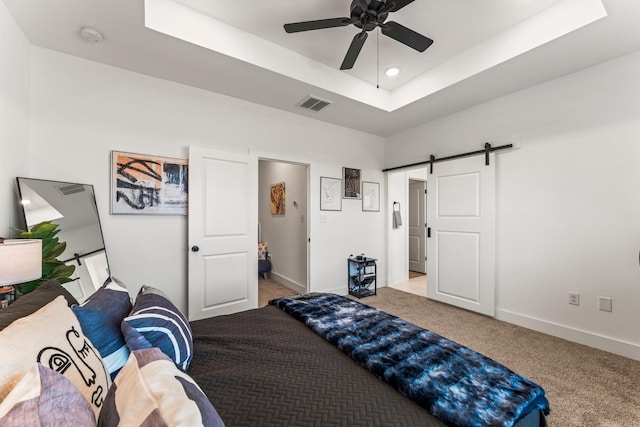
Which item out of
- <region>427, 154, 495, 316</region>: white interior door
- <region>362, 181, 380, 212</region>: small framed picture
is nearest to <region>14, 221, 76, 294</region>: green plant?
<region>362, 181, 380, 212</region>: small framed picture

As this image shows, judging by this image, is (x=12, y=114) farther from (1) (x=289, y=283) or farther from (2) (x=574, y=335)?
(2) (x=574, y=335)

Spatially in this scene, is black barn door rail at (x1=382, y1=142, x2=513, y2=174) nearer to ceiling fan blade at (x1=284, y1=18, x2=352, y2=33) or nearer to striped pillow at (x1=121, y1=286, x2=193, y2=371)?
ceiling fan blade at (x1=284, y1=18, x2=352, y2=33)

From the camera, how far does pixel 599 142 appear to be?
2.63 metres

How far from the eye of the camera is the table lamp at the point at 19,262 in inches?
48.7

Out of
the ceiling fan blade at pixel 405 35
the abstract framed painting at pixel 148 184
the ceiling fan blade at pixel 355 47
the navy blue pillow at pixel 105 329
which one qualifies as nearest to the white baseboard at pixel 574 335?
the ceiling fan blade at pixel 405 35

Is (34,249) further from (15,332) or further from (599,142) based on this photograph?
(599,142)

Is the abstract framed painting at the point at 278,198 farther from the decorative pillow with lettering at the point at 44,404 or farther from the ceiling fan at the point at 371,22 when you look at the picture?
the decorative pillow with lettering at the point at 44,404

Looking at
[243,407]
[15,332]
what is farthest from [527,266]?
[15,332]

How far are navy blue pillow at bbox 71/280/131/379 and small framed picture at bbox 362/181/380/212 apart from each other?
3805 millimetres

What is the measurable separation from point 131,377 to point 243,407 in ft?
1.58

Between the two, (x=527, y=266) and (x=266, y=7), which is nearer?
(x=266, y=7)

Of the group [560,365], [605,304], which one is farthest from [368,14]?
[605,304]

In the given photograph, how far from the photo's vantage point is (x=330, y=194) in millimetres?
4203

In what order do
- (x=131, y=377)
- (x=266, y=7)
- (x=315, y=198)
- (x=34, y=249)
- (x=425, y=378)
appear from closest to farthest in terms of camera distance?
(x=131, y=377)
(x=425, y=378)
(x=34, y=249)
(x=266, y=7)
(x=315, y=198)
